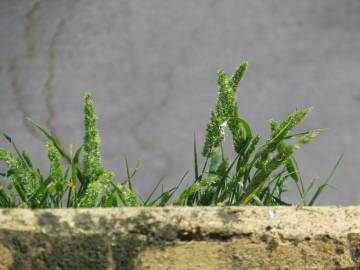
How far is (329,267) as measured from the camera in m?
1.30

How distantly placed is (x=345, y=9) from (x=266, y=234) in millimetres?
2096

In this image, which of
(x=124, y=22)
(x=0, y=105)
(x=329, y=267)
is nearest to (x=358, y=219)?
(x=329, y=267)

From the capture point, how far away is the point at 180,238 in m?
1.24

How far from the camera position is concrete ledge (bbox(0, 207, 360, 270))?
1.20m

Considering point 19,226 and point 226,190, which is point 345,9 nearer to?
point 226,190

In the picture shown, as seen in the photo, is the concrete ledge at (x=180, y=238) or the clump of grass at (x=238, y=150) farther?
the clump of grass at (x=238, y=150)

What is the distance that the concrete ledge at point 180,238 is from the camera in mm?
1197

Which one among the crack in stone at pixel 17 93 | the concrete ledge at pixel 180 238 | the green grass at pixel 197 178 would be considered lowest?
the concrete ledge at pixel 180 238

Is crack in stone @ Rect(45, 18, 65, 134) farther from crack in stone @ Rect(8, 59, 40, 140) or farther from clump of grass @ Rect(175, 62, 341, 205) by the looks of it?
clump of grass @ Rect(175, 62, 341, 205)

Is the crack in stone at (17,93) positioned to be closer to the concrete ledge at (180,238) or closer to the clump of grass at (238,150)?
the clump of grass at (238,150)

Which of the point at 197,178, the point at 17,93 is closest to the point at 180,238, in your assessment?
the point at 197,178

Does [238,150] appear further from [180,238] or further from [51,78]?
[51,78]

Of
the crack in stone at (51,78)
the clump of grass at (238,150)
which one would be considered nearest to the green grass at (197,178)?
the clump of grass at (238,150)

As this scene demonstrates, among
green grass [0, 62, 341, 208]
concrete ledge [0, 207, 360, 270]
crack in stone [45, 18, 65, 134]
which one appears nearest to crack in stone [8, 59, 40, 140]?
crack in stone [45, 18, 65, 134]
